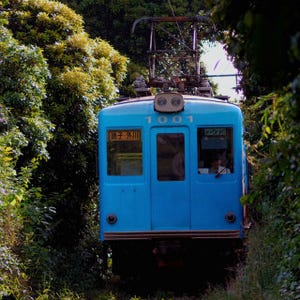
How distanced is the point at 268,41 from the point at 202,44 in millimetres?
19795

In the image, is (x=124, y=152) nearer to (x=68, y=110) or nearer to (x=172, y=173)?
(x=172, y=173)

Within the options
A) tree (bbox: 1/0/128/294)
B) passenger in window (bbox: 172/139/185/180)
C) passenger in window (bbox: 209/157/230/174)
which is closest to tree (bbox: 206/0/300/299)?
passenger in window (bbox: 209/157/230/174)

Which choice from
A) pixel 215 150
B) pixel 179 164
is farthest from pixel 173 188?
pixel 215 150

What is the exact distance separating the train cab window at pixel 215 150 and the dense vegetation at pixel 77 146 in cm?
37

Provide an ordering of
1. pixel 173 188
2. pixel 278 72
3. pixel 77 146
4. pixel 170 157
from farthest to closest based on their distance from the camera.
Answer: pixel 77 146 → pixel 170 157 → pixel 173 188 → pixel 278 72

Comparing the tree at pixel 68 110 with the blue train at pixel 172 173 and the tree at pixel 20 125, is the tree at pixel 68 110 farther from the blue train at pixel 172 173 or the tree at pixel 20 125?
the blue train at pixel 172 173

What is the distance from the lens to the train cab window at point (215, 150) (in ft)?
35.7

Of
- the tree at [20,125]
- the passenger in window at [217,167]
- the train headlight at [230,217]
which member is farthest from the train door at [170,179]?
the tree at [20,125]

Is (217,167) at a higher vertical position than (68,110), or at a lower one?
lower

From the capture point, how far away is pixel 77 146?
1434 centimetres

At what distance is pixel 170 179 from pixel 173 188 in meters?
0.15

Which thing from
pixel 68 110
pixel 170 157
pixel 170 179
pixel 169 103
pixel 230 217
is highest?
pixel 68 110

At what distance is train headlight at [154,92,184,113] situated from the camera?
35.8ft

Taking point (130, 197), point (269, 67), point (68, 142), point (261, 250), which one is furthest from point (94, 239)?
point (269, 67)
